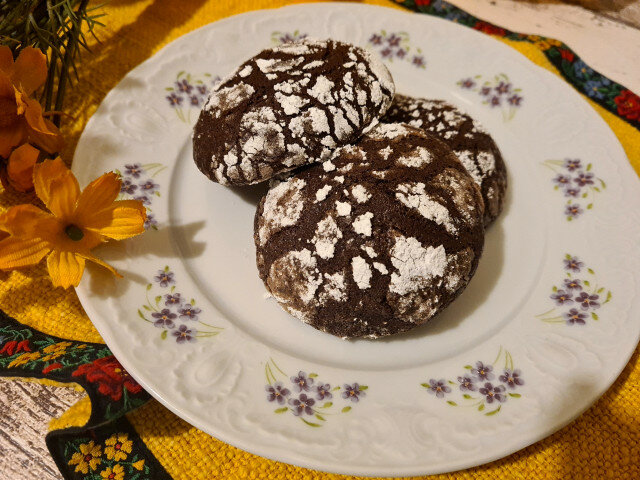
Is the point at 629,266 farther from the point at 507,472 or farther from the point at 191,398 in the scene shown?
the point at 191,398

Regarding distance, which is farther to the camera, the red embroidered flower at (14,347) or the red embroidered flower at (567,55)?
the red embroidered flower at (567,55)

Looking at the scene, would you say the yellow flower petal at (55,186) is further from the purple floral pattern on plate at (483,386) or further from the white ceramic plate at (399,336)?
the purple floral pattern on plate at (483,386)

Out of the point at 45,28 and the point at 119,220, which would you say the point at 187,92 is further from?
the point at 119,220

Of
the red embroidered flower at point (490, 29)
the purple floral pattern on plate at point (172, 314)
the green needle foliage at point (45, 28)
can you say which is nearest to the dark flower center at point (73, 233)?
the purple floral pattern on plate at point (172, 314)

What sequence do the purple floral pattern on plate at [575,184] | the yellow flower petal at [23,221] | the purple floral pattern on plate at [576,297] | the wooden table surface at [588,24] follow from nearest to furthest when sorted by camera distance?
the yellow flower petal at [23,221] < the purple floral pattern on plate at [576,297] < the purple floral pattern on plate at [575,184] < the wooden table surface at [588,24]

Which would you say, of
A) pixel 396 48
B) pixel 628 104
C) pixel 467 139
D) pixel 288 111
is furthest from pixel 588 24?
pixel 288 111
